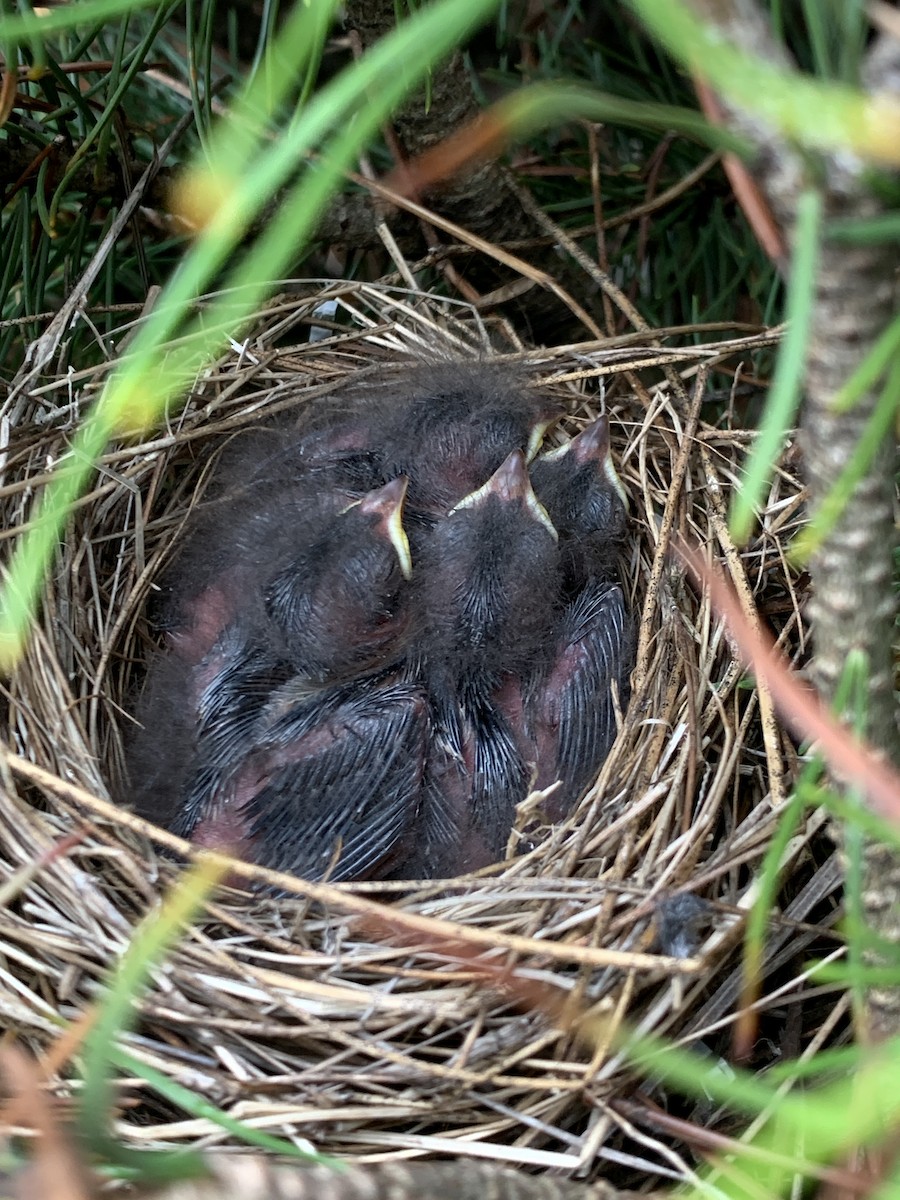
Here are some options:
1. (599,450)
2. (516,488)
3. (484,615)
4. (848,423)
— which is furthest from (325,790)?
(848,423)

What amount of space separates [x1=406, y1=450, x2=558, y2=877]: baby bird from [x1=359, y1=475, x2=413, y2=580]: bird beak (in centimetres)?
5

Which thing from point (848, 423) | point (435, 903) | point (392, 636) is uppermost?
point (848, 423)

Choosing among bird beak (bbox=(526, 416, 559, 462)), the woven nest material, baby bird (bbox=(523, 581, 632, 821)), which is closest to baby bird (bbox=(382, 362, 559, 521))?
bird beak (bbox=(526, 416, 559, 462))

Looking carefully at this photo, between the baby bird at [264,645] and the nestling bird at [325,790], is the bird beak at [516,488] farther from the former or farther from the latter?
the nestling bird at [325,790]

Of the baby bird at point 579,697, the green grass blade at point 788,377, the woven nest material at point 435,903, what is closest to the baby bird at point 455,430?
the woven nest material at point 435,903

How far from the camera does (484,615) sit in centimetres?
121

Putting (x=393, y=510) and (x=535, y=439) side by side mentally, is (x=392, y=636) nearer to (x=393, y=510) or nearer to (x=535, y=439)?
(x=393, y=510)

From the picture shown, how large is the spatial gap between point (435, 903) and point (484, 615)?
0.37 m

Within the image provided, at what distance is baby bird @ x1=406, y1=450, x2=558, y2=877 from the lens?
1.17m

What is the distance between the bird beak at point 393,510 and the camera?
46.9 inches

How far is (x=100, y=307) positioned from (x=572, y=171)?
1.96 ft

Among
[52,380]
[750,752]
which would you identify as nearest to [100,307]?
[52,380]

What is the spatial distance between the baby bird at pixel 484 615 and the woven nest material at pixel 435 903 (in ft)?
0.41

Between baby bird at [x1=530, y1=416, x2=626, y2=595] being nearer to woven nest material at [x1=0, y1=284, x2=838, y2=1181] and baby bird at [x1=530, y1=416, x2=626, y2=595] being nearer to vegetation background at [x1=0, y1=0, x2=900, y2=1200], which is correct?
woven nest material at [x1=0, y1=284, x2=838, y2=1181]
